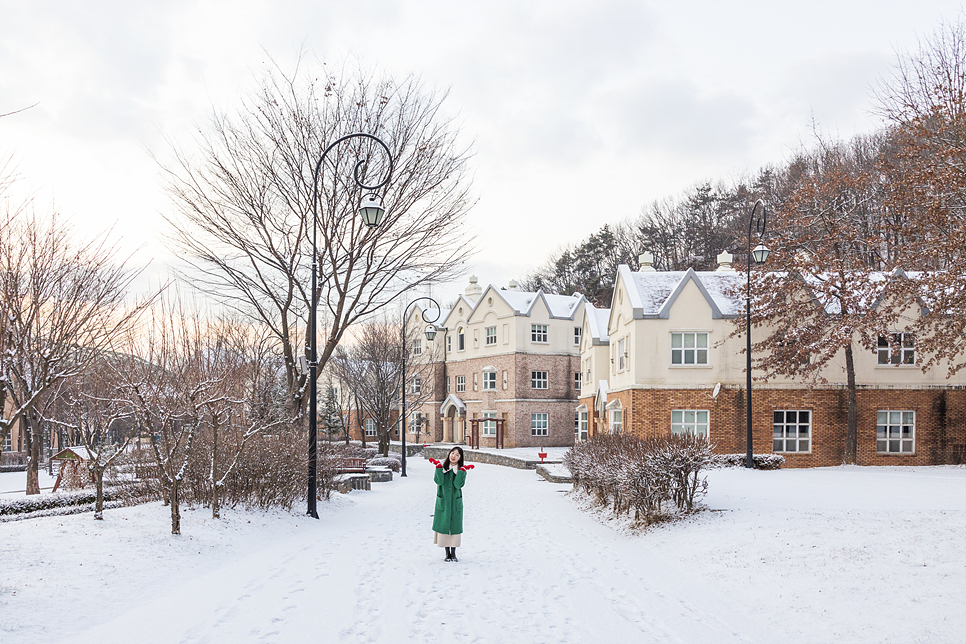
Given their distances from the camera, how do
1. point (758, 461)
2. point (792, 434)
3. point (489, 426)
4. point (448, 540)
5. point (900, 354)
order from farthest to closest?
point (489, 426) < point (792, 434) < point (900, 354) < point (758, 461) < point (448, 540)

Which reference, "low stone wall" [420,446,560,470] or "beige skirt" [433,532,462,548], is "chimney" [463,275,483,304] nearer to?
"low stone wall" [420,446,560,470]

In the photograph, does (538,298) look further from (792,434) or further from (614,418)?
(792,434)

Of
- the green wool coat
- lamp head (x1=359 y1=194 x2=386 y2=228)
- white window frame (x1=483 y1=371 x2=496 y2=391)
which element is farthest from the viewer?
white window frame (x1=483 y1=371 x2=496 y2=391)

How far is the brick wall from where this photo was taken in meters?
28.1

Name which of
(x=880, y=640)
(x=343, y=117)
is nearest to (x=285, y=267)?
(x=343, y=117)

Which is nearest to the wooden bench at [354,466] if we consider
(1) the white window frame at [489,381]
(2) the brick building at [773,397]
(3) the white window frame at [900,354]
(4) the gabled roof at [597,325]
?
(2) the brick building at [773,397]

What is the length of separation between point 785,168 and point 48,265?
163ft

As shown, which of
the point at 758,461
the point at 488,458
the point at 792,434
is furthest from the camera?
the point at 488,458

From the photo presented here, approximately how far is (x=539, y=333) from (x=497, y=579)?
41162mm

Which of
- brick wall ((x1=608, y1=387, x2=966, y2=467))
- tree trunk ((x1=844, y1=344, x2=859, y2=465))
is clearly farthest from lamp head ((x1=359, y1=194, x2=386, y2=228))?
tree trunk ((x1=844, y1=344, x2=859, y2=465))

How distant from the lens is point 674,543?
38.3 feet

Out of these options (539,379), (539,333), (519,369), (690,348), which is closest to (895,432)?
(690,348)

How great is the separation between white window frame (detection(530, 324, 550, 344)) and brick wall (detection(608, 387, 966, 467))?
21.1m

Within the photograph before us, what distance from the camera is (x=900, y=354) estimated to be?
92.2 feet
